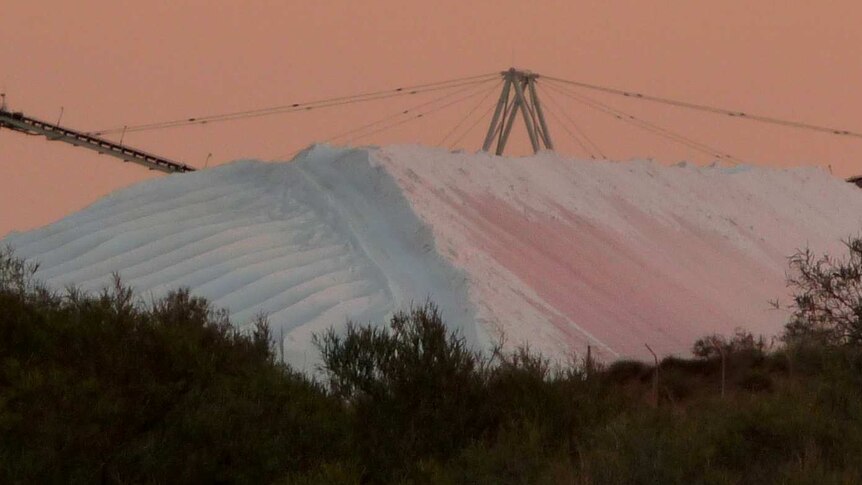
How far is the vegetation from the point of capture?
14.5 metres

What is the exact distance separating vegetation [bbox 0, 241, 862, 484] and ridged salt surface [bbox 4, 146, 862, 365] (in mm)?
8564

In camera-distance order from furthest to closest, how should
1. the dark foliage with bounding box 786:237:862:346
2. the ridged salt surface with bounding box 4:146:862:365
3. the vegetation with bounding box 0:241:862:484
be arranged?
the ridged salt surface with bounding box 4:146:862:365 → the dark foliage with bounding box 786:237:862:346 → the vegetation with bounding box 0:241:862:484

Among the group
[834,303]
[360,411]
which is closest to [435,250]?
[834,303]

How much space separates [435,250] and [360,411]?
14.8m

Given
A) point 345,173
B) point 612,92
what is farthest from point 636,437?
point 612,92

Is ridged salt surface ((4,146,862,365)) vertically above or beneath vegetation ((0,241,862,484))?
above

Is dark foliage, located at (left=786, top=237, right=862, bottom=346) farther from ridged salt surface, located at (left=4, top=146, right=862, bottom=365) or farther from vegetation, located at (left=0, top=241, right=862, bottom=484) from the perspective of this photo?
ridged salt surface, located at (left=4, top=146, right=862, bottom=365)

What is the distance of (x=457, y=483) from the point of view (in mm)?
14398

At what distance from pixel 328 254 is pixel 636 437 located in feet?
65.5

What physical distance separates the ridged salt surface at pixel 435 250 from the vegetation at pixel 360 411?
856cm

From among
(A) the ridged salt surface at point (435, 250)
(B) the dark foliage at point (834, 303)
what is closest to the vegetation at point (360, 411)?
(B) the dark foliage at point (834, 303)

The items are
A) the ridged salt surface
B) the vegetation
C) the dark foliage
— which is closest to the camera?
the vegetation

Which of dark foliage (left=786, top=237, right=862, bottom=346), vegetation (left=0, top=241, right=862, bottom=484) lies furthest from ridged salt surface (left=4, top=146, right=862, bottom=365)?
dark foliage (left=786, top=237, right=862, bottom=346)

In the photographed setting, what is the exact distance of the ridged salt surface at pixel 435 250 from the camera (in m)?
30.5
